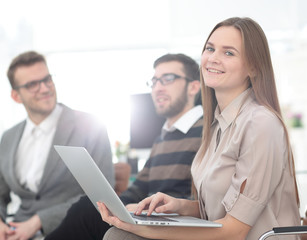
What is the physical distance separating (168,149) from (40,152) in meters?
0.81

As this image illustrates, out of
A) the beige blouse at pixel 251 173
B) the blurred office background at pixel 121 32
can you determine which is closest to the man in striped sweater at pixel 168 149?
the beige blouse at pixel 251 173

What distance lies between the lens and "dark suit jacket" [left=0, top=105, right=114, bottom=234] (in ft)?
8.80

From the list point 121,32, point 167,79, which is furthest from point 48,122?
point 121,32

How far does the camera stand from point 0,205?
9.25ft

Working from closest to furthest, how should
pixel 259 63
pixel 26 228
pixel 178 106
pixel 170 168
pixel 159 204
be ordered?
pixel 259 63
pixel 159 204
pixel 170 168
pixel 26 228
pixel 178 106

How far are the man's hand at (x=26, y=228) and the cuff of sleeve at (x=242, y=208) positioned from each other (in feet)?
4.37

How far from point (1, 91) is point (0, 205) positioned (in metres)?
4.07

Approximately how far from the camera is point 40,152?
282cm

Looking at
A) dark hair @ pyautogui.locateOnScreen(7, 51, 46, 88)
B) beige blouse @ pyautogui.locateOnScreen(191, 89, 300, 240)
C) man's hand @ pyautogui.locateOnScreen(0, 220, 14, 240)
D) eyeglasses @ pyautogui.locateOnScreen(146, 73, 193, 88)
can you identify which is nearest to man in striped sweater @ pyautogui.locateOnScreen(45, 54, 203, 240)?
eyeglasses @ pyautogui.locateOnScreen(146, 73, 193, 88)

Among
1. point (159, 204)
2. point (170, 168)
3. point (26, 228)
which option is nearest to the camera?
point (159, 204)

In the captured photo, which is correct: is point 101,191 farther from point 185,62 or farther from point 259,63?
point 185,62

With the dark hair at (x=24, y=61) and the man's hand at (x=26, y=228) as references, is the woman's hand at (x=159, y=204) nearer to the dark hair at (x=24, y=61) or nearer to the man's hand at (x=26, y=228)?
the man's hand at (x=26, y=228)

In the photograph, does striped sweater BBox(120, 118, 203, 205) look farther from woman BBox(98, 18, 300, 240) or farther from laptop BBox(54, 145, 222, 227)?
laptop BBox(54, 145, 222, 227)

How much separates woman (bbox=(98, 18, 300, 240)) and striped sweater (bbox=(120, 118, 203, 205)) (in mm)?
526
